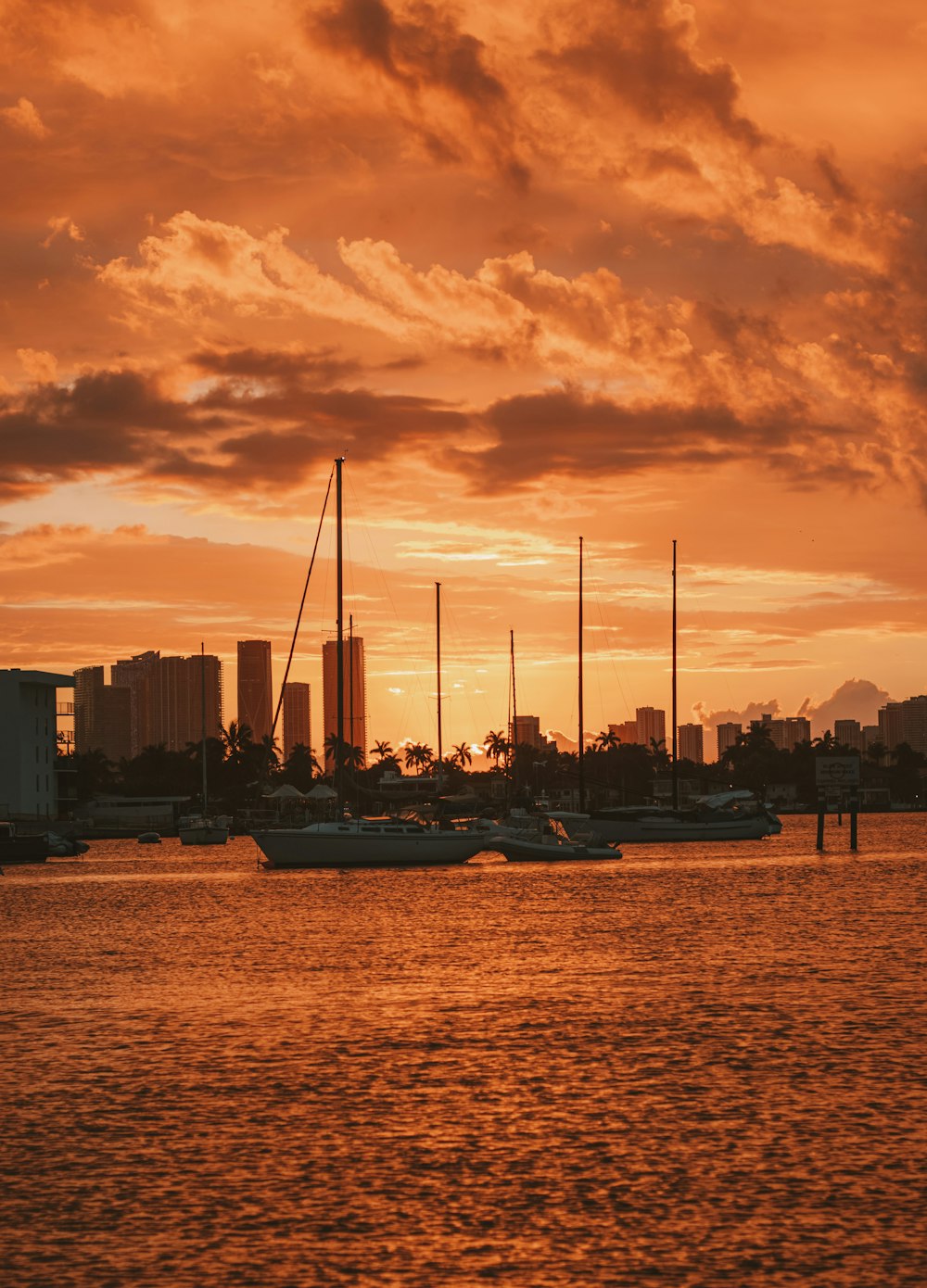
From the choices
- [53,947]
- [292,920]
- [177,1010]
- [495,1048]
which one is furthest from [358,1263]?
[292,920]

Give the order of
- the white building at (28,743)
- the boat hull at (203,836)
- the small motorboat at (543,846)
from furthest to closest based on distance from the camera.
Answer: the white building at (28,743) → the boat hull at (203,836) → the small motorboat at (543,846)

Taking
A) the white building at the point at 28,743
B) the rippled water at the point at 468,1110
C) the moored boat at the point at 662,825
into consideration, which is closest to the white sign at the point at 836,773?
the moored boat at the point at 662,825

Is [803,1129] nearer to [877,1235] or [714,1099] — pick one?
[714,1099]

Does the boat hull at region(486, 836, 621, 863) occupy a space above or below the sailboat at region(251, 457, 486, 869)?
below

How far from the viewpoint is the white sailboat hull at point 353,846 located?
81.9m

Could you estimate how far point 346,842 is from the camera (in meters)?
81.8

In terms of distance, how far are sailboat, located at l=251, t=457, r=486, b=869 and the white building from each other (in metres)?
84.0

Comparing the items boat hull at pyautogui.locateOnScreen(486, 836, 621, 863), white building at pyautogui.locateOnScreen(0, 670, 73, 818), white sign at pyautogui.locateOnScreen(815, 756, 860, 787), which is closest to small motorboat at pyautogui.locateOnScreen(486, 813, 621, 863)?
boat hull at pyautogui.locateOnScreen(486, 836, 621, 863)

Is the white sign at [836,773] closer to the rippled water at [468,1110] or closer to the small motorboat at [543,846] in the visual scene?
the small motorboat at [543,846]

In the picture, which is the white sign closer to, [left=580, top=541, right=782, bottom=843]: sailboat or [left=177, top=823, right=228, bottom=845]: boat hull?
[left=580, top=541, right=782, bottom=843]: sailboat

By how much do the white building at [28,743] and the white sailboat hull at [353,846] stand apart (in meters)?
84.4

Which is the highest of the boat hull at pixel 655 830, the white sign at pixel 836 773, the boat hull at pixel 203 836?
the white sign at pixel 836 773

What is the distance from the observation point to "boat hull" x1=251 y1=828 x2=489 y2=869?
269 ft

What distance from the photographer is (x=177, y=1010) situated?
32.8 m
